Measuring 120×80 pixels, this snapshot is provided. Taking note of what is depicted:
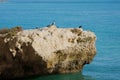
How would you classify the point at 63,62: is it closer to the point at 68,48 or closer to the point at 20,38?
the point at 68,48

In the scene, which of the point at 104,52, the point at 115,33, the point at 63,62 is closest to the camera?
the point at 63,62

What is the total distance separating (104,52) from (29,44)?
16.8m

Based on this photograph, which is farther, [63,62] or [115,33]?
[115,33]

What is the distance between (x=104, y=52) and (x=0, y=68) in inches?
673

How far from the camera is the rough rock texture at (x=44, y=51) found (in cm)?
2992

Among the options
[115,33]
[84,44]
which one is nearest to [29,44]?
[84,44]

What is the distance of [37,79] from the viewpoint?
30750mm

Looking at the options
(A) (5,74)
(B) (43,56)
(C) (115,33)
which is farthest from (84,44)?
(C) (115,33)

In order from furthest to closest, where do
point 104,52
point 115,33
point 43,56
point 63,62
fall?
point 115,33
point 104,52
point 63,62
point 43,56

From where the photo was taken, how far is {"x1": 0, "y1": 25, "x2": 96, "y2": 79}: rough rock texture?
2992 cm

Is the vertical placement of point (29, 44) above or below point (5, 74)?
above

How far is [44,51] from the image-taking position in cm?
2989

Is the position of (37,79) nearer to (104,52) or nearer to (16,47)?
(16,47)

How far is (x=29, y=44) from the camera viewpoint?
2983 cm
